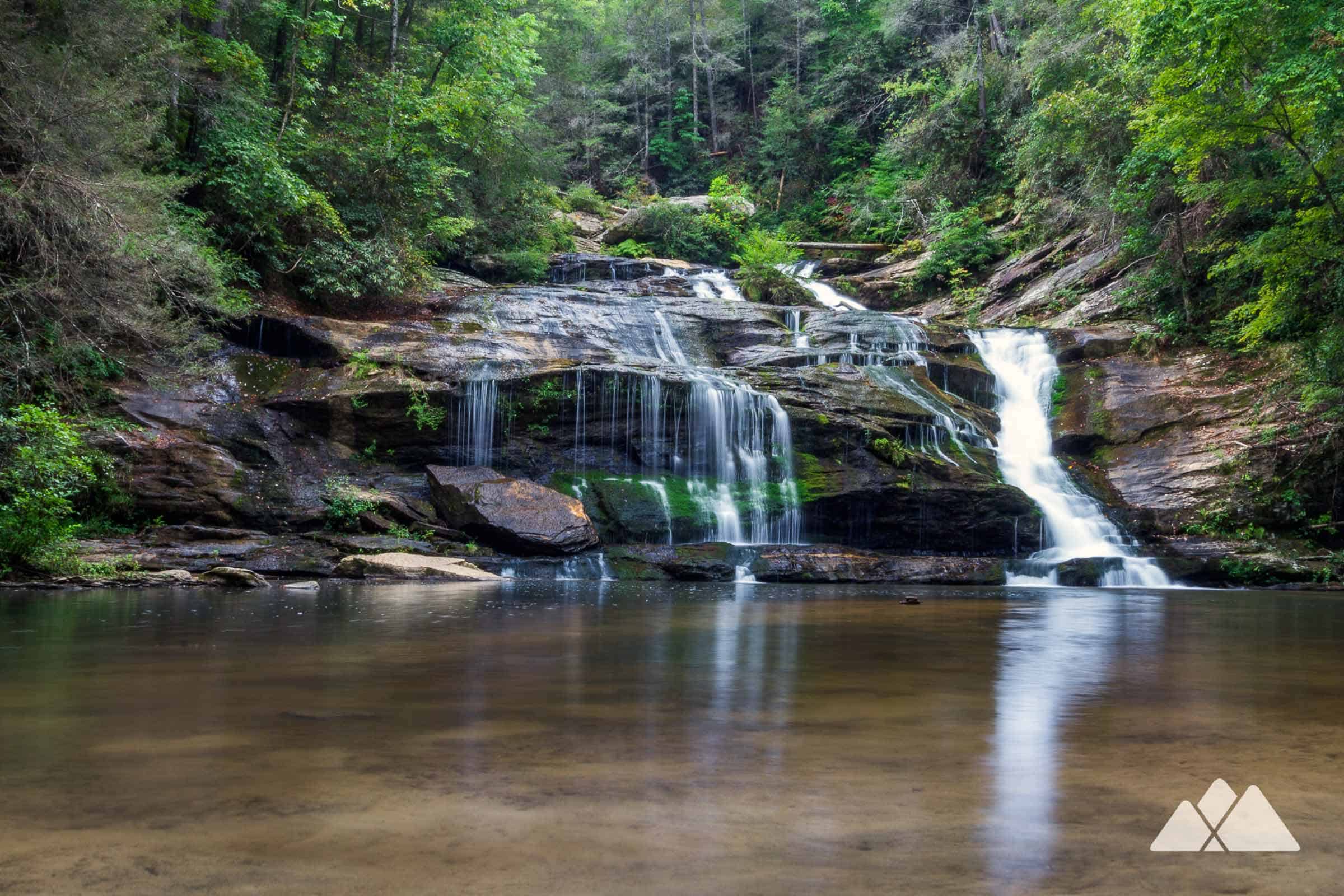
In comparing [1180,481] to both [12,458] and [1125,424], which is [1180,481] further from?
[12,458]

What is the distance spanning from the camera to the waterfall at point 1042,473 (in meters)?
13.4

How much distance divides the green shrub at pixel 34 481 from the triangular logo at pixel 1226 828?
10.6 metres

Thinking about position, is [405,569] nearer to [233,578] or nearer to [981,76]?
[233,578]

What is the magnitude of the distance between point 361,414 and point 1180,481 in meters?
14.7

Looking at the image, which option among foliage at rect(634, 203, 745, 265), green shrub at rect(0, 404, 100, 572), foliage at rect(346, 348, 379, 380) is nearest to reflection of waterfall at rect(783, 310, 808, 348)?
foliage at rect(346, 348, 379, 380)

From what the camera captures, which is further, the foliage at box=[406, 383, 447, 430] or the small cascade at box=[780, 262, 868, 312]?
the small cascade at box=[780, 262, 868, 312]

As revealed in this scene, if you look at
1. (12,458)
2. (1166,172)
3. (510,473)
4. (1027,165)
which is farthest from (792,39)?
(12,458)

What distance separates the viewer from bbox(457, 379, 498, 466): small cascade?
52.2 feet

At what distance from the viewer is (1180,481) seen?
1587 centimetres

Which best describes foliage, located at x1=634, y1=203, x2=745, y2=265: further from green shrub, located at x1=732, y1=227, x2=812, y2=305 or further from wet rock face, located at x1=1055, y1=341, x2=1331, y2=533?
wet rock face, located at x1=1055, y1=341, x2=1331, y2=533

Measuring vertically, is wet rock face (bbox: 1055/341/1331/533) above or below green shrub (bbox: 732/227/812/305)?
below

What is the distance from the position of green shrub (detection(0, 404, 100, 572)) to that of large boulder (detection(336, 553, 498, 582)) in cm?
325

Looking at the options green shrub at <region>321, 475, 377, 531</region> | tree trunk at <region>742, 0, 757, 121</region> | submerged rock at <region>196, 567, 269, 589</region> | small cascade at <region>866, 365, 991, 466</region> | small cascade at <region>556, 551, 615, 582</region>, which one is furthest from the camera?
tree trunk at <region>742, 0, 757, 121</region>

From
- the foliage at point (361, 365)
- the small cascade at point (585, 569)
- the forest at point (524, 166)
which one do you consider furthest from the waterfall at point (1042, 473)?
the foliage at point (361, 365)
